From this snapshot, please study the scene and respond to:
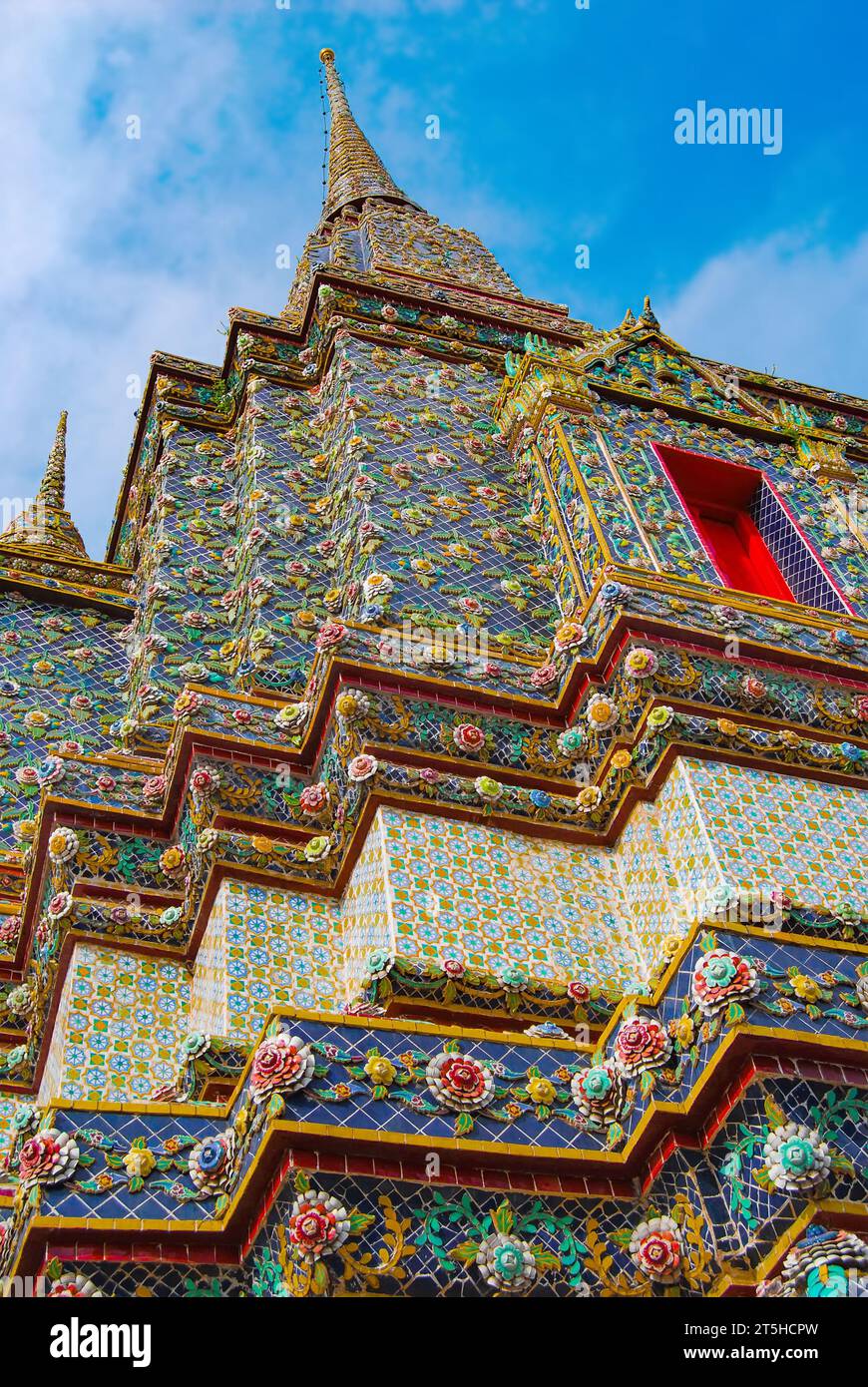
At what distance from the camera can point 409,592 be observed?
8.50 m

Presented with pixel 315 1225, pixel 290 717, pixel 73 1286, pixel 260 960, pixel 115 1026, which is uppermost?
pixel 290 717

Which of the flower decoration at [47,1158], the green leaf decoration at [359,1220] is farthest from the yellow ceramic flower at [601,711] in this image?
the flower decoration at [47,1158]

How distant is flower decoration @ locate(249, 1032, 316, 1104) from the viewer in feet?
16.0

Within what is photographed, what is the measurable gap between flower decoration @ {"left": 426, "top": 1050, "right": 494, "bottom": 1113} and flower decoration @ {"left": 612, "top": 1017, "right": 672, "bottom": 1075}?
17.9 inches

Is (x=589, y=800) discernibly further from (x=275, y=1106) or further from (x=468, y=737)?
(x=275, y=1106)

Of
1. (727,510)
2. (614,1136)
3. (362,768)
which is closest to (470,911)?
(362,768)

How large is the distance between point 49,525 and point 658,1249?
407 inches

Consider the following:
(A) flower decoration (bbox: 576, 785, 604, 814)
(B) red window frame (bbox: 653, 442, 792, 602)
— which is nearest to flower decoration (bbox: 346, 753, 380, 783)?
(A) flower decoration (bbox: 576, 785, 604, 814)

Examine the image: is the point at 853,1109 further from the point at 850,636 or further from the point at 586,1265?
the point at 850,636

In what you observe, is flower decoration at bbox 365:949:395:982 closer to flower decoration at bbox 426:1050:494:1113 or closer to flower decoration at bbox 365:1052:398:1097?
flower decoration at bbox 426:1050:494:1113

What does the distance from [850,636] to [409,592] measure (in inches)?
92.9

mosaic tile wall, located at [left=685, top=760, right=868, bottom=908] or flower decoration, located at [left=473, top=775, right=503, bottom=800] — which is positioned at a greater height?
flower decoration, located at [left=473, top=775, right=503, bottom=800]

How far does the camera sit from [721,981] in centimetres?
502
